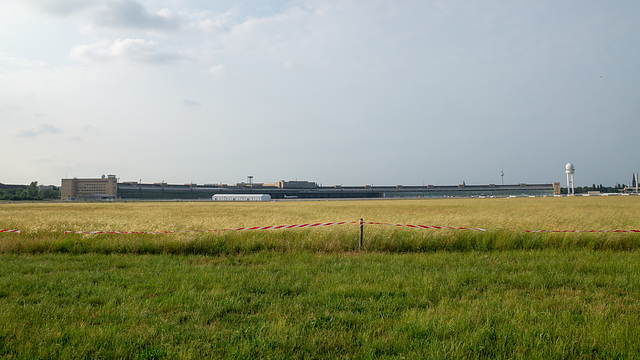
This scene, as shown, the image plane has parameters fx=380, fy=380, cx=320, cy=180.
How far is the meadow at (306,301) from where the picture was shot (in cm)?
483

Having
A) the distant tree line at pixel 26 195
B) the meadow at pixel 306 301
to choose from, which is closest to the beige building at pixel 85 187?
the distant tree line at pixel 26 195

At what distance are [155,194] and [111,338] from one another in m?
181

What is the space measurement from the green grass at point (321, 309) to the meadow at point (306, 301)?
0.03 metres

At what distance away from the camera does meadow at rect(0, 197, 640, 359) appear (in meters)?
4.83

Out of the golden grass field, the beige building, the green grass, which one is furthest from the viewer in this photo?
the beige building

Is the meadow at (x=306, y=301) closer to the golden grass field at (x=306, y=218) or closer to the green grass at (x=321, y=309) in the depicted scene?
the green grass at (x=321, y=309)

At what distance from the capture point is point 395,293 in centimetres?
722

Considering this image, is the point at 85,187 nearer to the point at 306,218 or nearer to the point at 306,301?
the point at 306,218

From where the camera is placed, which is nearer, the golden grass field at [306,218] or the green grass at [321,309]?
the green grass at [321,309]

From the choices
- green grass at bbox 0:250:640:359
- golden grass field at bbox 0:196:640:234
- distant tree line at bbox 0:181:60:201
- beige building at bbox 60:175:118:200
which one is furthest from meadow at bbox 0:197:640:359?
beige building at bbox 60:175:118:200

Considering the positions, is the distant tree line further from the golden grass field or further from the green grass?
the green grass

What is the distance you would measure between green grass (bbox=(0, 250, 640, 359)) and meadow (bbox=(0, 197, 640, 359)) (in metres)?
0.03

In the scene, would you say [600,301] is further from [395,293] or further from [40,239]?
[40,239]

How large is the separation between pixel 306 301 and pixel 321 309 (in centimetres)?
50
